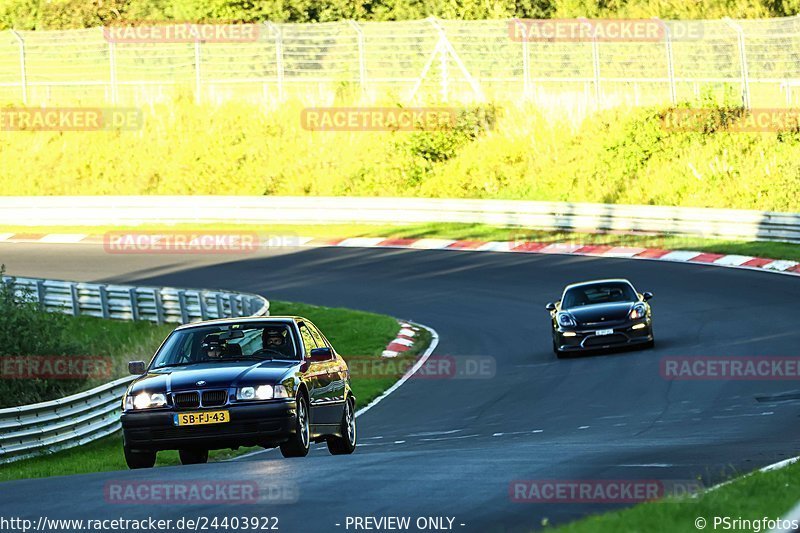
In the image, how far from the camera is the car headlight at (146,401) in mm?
12914

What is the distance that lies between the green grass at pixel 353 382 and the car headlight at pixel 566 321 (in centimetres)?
279

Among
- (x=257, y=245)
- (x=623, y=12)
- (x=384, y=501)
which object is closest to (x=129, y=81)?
(x=257, y=245)

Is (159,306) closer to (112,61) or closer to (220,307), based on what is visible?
(220,307)

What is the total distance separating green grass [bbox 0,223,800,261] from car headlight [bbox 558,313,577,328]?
32.3 ft

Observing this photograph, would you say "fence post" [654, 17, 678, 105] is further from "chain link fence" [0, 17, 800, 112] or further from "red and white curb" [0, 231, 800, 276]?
"red and white curb" [0, 231, 800, 276]

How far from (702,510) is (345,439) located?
6.76m

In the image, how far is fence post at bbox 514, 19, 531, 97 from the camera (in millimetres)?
43875

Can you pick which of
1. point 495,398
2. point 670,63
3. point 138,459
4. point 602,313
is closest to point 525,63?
point 670,63

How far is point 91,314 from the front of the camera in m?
33.4

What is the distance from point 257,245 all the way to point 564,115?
36.9ft

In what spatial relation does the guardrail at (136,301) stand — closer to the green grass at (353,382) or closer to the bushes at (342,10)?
the green grass at (353,382)

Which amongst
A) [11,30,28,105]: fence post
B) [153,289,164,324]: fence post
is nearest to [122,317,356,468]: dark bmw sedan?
[153,289,164,324]: fence post

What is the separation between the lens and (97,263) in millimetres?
38344

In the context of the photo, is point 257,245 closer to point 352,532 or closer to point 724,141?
point 724,141
